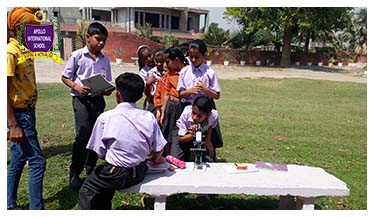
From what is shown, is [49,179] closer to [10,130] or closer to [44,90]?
[10,130]

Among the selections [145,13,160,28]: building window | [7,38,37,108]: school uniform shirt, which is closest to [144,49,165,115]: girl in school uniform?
[7,38,37,108]: school uniform shirt

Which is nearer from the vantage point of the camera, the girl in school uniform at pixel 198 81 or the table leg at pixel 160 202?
the table leg at pixel 160 202

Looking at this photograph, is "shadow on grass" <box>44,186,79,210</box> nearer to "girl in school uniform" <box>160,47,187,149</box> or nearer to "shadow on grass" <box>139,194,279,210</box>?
"shadow on grass" <box>139,194,279,210</box>

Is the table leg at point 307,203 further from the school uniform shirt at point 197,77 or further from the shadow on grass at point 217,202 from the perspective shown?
the school uniform shirt at point 197,77

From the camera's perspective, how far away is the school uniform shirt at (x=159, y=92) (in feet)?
14.8

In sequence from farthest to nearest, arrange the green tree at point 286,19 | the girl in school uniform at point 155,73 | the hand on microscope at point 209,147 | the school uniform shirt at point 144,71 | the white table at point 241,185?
the green tree at point 286,19
the school uniform shirt at point 144,71
the girl in school uniform at point 155,73
the hand on microscope at point 209,147
the white table at point 241,185

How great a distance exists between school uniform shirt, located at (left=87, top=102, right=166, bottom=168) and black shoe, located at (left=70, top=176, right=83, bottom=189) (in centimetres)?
124

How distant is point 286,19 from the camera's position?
25.3 m

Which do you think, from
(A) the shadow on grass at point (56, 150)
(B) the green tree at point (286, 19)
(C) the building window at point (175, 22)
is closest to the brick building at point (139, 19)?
(C) the building window at point (175, 22)

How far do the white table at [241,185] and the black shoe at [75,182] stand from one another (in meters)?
1.24

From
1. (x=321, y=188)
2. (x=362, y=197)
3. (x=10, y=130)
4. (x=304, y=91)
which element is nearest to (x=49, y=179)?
(x=10, y=130)

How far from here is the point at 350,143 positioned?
260 inches

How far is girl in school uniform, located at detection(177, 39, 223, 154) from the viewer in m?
3.90

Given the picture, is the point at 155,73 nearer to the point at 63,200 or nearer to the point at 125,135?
the point at 63,200
